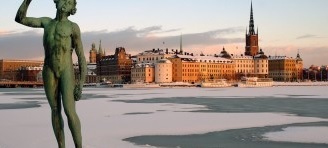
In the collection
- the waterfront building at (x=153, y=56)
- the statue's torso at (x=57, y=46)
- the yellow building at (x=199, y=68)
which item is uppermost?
the waterfront building at (x=153, y=56)

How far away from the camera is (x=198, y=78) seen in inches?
6284

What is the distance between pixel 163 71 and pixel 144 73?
7326 mm

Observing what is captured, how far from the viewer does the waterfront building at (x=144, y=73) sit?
152 metres

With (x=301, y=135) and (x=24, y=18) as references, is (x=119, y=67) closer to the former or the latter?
(x=301, y=135)

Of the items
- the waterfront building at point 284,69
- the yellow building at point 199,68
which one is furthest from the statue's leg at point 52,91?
the waterfront building at point 284,69

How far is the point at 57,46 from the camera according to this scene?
5633mm

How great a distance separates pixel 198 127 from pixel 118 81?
15003 cm

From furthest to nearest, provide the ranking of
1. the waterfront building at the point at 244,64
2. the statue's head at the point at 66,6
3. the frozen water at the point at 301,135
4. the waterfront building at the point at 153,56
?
the waterfront building at the point at 244,64, the waterfront building at the point at 153,56, the frozen water at the point at 301,135, the statue's head at the point at 66,6

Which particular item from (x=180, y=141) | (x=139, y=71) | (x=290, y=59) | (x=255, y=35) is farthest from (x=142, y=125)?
(x=255, y=35)

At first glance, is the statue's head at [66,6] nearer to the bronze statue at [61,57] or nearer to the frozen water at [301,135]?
the bronze statue at [61,57]

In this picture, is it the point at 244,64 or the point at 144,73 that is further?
the point at 244,64

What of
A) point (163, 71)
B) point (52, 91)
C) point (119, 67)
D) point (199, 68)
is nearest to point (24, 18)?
point (52, 91)

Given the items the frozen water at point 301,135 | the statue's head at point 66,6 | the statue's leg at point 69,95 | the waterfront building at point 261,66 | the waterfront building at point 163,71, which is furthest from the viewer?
the waterfront building at point 261,66

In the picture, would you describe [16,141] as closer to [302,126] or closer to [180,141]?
[180,141]
